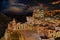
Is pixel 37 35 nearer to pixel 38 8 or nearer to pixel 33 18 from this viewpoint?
pixel 33 18

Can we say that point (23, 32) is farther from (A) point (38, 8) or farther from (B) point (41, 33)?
(A) point (38, 8)

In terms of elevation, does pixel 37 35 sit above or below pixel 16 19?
below

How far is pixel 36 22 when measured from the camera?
1.93 meters

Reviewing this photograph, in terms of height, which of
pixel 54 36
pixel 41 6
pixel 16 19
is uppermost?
pixel 41 6

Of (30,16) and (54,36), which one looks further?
(30,16)

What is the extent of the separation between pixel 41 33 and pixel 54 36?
148mm

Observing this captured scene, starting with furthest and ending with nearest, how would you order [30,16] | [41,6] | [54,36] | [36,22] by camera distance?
1. [41,6]
2. [30,16]
3. [36,22]
4. [54,36]

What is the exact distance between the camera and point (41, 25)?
1.88m

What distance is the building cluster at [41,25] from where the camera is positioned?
5.71 ft

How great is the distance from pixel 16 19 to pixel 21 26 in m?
0.26

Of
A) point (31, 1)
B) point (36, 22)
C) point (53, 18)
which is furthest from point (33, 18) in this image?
point (31, 1)

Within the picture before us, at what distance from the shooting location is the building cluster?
1.74m

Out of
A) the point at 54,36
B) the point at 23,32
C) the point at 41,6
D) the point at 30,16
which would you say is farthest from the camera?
the point at 41,6

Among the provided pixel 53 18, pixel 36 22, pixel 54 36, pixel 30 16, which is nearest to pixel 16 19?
pixel 30 16
